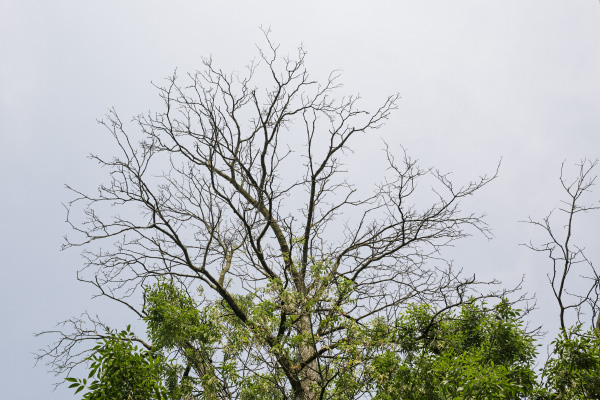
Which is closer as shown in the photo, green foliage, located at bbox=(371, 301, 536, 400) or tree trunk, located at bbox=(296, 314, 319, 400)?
green foliage, located at bbox=(371, 301, 536, 400)

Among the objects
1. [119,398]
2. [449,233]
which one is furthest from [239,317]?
[449,233]

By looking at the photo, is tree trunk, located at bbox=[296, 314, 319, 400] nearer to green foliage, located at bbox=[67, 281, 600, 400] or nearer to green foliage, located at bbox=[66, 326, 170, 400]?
green foliage, located at bbox=[67, 281, 600, 400]

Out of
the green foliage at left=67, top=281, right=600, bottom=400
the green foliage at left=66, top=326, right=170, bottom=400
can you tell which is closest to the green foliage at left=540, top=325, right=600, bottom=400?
the green foliage at left=67, top=281, right=600, bottom=400

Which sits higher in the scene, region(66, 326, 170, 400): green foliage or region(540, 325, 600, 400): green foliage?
region(66, 326, 170, 400): green foliage

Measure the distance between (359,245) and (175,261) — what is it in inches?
156

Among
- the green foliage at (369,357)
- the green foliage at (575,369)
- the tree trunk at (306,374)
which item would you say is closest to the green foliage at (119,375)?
the green foliage at (369,357)

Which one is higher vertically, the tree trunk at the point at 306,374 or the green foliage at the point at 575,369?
the tree trunk at the point at 306,374

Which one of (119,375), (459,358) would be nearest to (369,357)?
(459,358)

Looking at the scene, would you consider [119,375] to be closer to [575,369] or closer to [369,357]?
[369,357]

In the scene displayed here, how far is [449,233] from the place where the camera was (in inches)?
509

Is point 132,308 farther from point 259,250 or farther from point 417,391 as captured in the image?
point 417,391

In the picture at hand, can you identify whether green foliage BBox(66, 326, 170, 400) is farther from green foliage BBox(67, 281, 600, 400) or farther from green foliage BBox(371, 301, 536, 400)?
green foliage BBox(371, 301, 536, 400)

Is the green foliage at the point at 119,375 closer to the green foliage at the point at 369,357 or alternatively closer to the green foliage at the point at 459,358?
the green foliage at the point at 369,357

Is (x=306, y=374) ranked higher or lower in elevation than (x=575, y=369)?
higher
